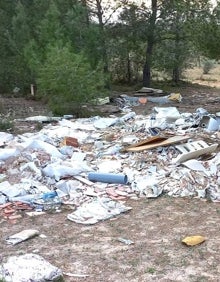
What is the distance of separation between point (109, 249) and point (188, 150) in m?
3.18

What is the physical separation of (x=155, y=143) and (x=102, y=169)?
1.27m

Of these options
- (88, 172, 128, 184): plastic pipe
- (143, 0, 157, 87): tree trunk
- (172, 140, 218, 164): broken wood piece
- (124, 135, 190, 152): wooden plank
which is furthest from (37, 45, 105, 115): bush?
(143, 0, 157, 87): tree trunk

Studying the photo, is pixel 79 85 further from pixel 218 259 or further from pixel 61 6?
pixel 218 259

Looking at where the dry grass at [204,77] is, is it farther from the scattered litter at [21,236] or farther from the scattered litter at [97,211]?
the scattered litter at [21,236]

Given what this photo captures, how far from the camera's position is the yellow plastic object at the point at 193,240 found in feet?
14.7

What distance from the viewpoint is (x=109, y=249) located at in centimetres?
445

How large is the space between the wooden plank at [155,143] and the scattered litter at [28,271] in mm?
3866

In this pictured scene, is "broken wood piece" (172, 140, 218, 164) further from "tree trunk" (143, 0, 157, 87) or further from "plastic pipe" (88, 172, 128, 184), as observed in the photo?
"tree trunk" (143, 0, 157, 87)

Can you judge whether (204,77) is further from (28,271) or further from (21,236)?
(28,271)

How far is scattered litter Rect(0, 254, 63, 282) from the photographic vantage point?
3555mm

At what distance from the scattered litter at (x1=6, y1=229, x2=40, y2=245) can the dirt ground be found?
5 cm

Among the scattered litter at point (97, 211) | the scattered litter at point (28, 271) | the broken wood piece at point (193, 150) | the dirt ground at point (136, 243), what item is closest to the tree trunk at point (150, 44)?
the broken wood piece at point (193, 150)

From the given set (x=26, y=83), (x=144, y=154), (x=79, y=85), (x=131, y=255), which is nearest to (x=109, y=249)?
(x=131, y=255)

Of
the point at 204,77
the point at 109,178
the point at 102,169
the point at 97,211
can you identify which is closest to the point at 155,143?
the point at 102,169
